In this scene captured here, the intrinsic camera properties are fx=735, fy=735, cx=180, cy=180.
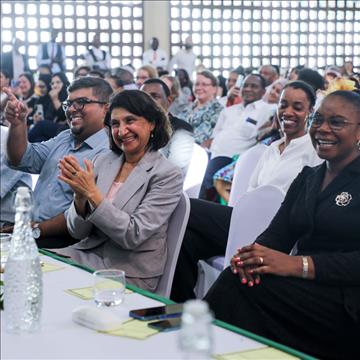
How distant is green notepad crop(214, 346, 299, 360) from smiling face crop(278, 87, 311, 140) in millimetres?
2516

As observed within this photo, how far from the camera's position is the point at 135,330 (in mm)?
1616

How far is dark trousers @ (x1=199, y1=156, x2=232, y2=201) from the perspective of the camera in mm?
5508

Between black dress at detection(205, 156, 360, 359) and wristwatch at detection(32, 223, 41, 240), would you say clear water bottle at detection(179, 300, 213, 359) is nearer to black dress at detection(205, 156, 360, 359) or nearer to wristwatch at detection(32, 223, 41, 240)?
black dress at detection(205, 156, 360, 359)

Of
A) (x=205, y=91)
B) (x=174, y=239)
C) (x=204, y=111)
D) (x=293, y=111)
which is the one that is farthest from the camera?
(x=205, y=91)

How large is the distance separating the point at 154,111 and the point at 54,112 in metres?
4.22

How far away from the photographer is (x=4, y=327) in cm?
162

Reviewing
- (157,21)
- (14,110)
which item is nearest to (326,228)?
(14,110)

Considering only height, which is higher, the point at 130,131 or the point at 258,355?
the point at 130,131

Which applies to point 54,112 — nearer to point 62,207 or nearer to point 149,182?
point 62,207

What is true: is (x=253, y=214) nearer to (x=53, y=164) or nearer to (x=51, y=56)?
(x=53, y=164)

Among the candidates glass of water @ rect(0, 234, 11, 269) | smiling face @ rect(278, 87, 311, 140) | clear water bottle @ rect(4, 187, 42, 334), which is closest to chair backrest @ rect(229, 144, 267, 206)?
smiling face @ rect(278, 87, 311, 140)

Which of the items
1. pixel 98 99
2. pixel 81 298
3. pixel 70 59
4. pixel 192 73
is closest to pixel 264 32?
pixel 192 73

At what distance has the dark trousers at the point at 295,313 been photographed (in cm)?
243

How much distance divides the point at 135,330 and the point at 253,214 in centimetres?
141
